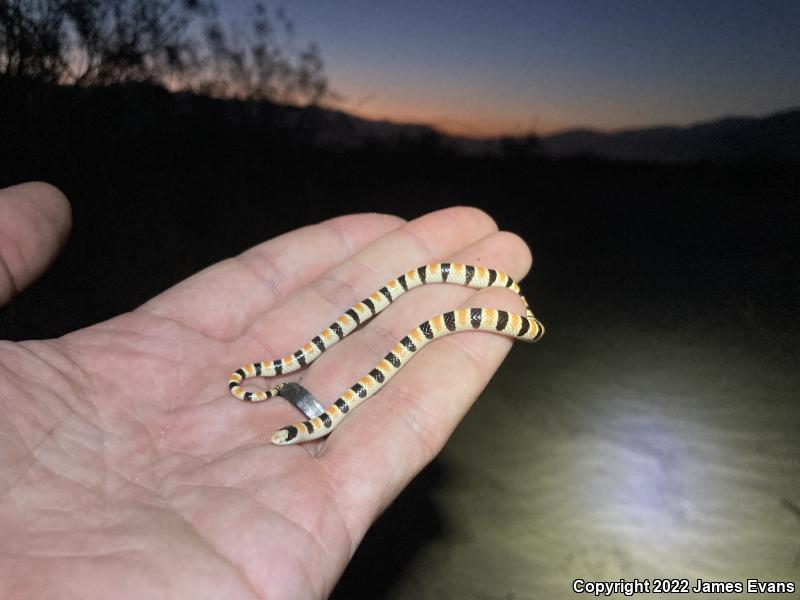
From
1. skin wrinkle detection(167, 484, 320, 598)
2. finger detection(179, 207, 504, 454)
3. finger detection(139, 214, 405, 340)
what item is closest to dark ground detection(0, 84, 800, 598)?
finger detection(179, 207, 504, 454)

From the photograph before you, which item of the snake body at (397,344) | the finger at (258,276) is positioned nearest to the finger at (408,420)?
the snake body at (397,344)

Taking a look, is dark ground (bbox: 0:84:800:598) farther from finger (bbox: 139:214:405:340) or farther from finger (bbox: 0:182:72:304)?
finger (bbox: 139:214:405:340)

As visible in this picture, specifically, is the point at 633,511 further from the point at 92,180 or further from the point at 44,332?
the point at 92,180

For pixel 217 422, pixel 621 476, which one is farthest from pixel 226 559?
pixel 621 476

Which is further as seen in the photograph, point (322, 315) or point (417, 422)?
point (322, 315)

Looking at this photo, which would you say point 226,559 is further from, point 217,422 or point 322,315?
point 322,315

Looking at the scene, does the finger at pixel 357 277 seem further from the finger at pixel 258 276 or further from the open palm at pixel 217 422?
the finger at pixel 258 276
